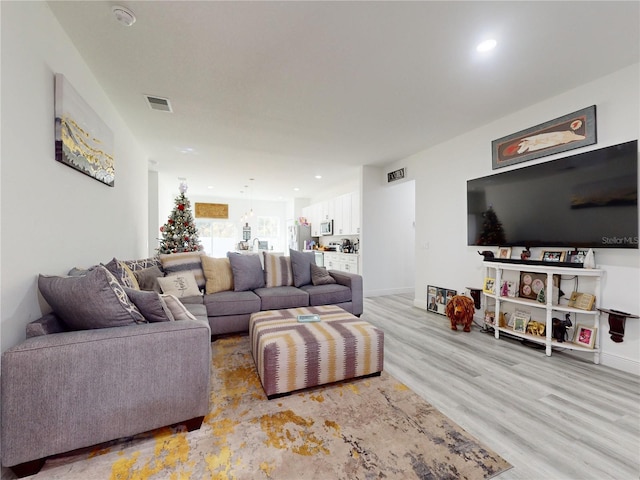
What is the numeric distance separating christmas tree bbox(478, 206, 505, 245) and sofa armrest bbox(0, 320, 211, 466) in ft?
10.8

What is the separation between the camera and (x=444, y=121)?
3.25 meters

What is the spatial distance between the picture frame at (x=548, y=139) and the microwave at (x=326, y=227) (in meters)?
4.06

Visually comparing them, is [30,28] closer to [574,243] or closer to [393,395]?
[393,395]

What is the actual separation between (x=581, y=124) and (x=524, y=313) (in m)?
1.97

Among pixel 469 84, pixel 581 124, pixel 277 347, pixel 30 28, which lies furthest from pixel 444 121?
pixel 30 28

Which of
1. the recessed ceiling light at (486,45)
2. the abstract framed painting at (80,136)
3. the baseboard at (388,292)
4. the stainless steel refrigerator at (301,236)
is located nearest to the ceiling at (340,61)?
the recessed ceiling light at (486,45)

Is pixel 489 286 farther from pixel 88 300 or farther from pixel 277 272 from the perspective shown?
pixel 88 300

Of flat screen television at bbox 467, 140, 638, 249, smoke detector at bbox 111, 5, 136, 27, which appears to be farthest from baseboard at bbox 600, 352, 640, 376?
smoke detector at bbox 111, 5, 136, 27

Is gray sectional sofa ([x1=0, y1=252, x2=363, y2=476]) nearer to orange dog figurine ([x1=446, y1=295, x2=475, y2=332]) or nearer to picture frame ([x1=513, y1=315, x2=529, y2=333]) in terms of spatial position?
orange dog figurine ([x1=446, y1=295, x2=475, y2=332])

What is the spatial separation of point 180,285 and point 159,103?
6.51ft

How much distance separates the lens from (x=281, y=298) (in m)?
3.17

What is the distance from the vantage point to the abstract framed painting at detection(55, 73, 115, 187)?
1.75 meters

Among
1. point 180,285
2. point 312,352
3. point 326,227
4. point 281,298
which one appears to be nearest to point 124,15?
point 180,285

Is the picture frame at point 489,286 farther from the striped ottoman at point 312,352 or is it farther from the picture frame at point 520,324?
the striped ottoman at point 312,352
